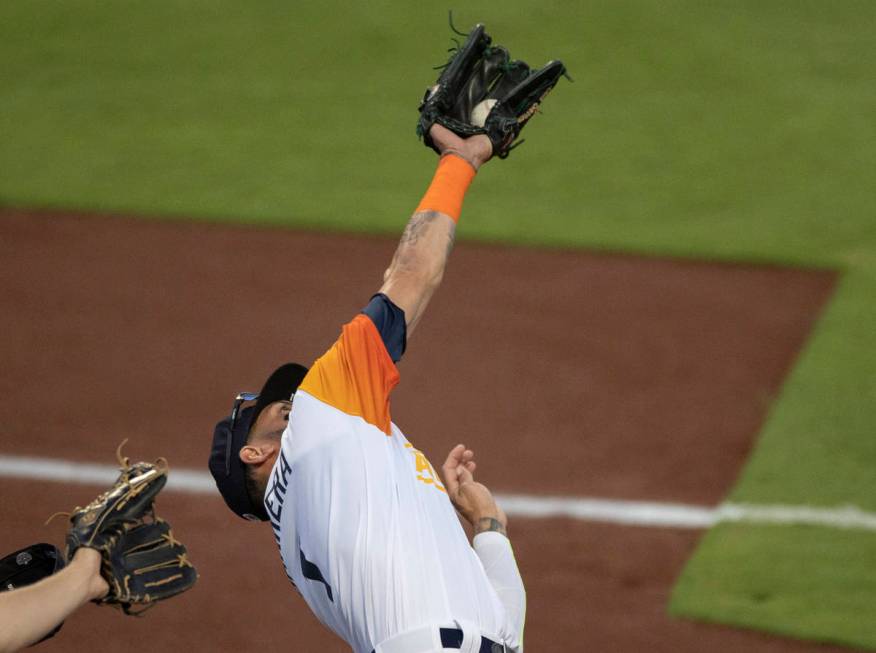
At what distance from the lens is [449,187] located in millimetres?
3857

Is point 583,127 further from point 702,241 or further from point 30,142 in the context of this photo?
point 30,142

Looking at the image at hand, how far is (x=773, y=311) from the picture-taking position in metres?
7.36

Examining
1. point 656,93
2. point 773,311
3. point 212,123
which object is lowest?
point 773,311

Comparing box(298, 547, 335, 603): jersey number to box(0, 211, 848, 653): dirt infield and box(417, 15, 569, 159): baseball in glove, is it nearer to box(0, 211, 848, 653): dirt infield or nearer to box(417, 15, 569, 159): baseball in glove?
box(417, 15, 569, 159): baseball in glove

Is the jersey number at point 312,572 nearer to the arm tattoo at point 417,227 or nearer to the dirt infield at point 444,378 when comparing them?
the arm tattoo at point 417,227

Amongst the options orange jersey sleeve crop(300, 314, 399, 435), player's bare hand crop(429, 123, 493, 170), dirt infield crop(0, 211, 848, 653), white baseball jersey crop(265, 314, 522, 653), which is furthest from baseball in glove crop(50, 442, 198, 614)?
dirt infield crop(0, 211, 848, 653)

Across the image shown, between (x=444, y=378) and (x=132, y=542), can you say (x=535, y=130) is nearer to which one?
(x=444, y=378)

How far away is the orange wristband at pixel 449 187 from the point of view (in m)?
3.83

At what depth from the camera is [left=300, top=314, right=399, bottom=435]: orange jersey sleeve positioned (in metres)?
3.41

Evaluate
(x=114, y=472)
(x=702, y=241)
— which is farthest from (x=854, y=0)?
(x=114, y=472)

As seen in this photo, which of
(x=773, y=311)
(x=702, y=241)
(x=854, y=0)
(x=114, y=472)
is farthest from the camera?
(x=854, y=0)

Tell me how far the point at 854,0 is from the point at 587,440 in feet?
20.8

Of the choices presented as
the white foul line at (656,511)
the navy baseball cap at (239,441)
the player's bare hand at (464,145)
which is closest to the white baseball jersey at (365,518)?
the navy baseball cap at (239,441)

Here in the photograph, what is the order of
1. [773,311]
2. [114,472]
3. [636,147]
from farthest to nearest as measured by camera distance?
[636,147] → [773,311] → [114,472]
